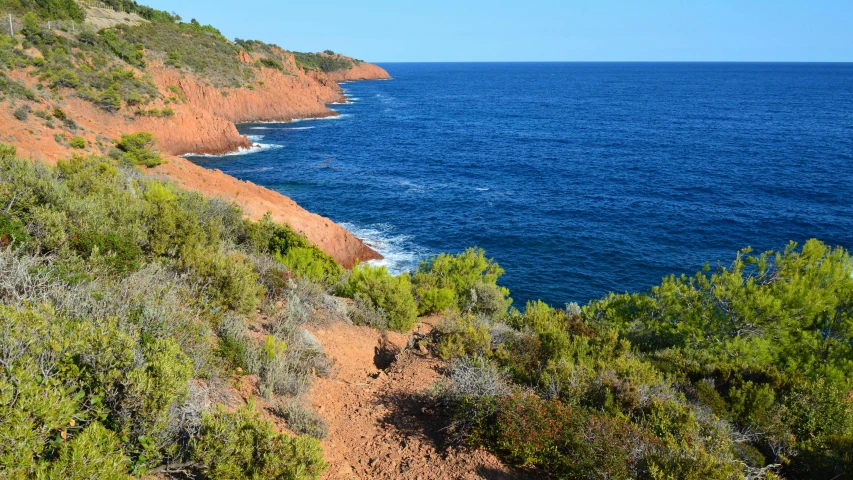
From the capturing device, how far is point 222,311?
10.4 metres

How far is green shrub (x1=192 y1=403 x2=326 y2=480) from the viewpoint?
18.9 feet

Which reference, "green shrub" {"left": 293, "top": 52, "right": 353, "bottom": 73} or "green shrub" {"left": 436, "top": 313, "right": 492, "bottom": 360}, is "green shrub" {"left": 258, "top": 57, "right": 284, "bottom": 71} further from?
"green shrub" {"left": 436, "top": 313, "right": 492, "bottom": 360}

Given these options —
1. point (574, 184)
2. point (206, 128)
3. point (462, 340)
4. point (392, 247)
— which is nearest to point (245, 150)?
point (206, 128)

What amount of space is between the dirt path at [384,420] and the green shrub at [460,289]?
5.28 m

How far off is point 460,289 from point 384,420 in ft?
35.7

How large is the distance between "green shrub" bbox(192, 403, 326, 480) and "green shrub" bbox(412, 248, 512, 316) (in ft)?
35.1

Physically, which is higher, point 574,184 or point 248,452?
point 248,452

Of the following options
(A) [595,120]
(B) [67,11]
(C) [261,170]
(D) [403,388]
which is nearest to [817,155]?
(A) [595,120]

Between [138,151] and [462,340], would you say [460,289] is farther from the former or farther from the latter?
[138,151]

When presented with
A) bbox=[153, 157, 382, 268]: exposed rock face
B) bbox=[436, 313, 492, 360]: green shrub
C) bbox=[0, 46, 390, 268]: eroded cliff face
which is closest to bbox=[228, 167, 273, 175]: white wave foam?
bbox=[0, 46, 390, 268]: eroded cliff face

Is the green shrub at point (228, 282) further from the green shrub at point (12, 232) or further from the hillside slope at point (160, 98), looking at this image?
the hillside slope at point (160, 98)

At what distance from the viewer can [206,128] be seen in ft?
185

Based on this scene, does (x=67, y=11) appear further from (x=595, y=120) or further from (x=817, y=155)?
(x=817, y=155)

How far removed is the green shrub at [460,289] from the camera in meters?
17.0
